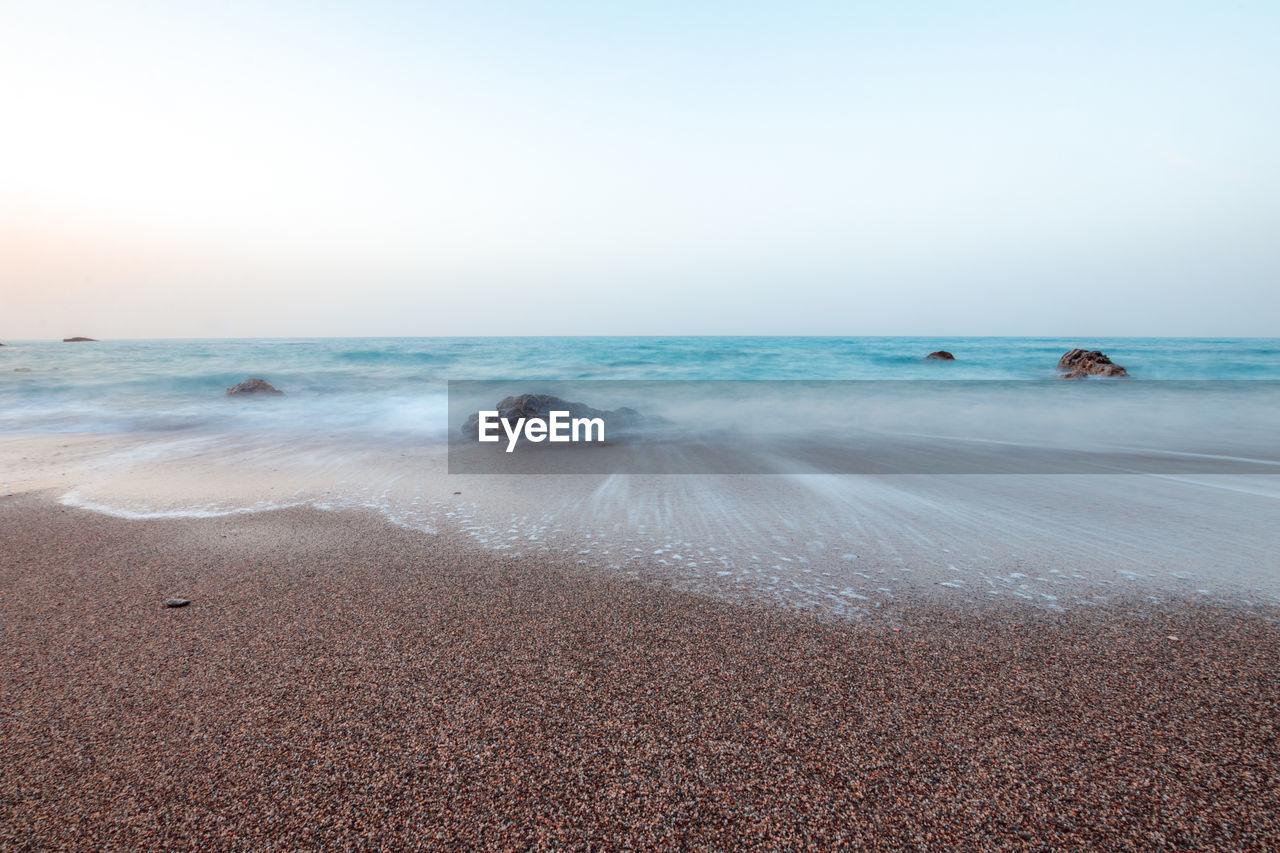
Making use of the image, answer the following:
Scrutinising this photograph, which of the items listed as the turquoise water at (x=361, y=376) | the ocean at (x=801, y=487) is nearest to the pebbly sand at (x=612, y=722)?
the ocean at (x=801, y=487)

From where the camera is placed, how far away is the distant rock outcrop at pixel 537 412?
764cm

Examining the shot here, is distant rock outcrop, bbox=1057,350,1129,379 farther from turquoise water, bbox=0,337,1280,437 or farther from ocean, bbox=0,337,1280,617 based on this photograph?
ocean, bbox=0,337,1280,617

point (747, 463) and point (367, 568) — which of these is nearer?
point (367, 568)

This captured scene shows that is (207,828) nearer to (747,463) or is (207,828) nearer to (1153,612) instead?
(1153,612)

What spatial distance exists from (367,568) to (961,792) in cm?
263

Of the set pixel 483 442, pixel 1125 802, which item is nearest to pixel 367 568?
pixel 1125 802

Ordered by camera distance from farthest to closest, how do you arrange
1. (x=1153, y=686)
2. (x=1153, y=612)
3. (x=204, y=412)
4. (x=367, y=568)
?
(x=204, y=412) → (x=367, y=568) → (x=1153, y=612) → (x=1153, y=686)

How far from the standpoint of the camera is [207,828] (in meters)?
1.30

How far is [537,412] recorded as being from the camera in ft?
25.4

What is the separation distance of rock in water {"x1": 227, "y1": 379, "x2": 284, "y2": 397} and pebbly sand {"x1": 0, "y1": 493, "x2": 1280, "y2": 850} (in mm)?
11994
